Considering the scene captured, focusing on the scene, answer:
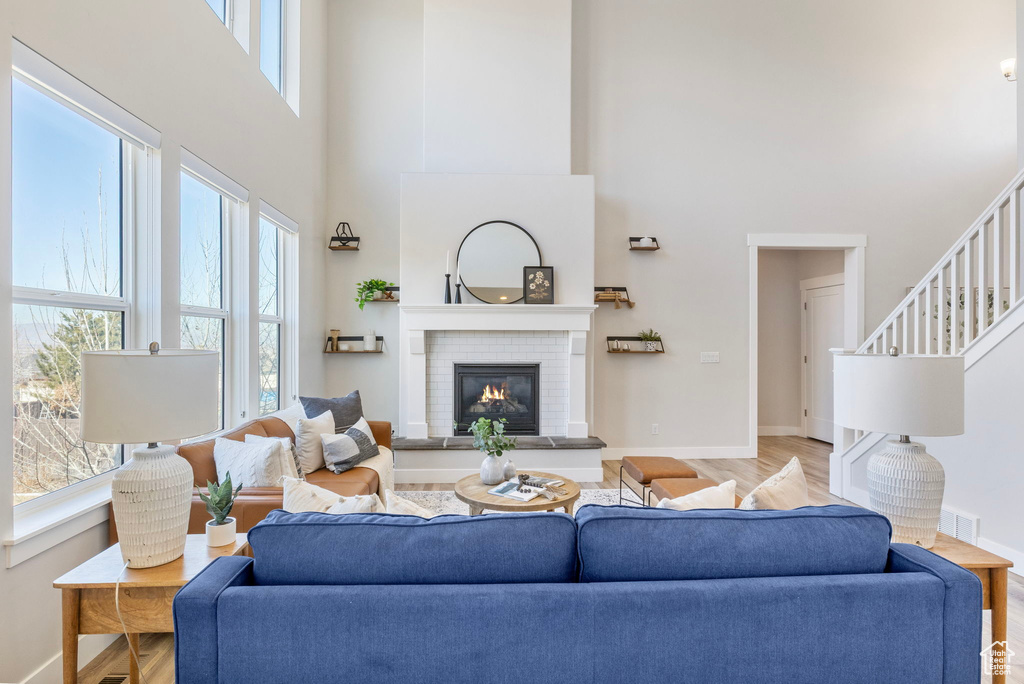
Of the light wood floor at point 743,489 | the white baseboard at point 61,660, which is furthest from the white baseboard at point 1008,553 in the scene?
the white baseboard at point 61,660

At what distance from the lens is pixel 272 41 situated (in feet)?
14.4

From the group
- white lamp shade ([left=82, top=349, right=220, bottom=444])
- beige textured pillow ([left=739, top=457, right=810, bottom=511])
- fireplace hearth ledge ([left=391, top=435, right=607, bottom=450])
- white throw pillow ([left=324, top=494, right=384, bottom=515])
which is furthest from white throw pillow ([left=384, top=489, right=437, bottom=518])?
fireplace hearth ledge ([left=391, top=435, right=607, bottom=450])

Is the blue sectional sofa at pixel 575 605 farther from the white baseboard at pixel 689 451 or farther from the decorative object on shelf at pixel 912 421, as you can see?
the white baseboard at pixel 689 451

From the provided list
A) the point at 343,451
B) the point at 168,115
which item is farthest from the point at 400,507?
the point at 168,115

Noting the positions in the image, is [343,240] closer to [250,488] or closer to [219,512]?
[250,488]

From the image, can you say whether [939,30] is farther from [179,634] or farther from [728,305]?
[179,634]

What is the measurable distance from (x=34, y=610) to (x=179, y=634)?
1204mm

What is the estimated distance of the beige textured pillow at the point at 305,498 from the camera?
5.19 ft

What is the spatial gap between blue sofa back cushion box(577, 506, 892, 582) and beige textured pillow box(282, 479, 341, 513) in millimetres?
783

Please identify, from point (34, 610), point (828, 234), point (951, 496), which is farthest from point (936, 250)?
point (34, 610)

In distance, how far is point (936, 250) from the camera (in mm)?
5719

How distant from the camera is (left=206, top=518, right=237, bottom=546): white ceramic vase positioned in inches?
66.7

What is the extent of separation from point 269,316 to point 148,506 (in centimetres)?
301

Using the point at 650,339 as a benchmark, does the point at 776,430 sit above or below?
below
